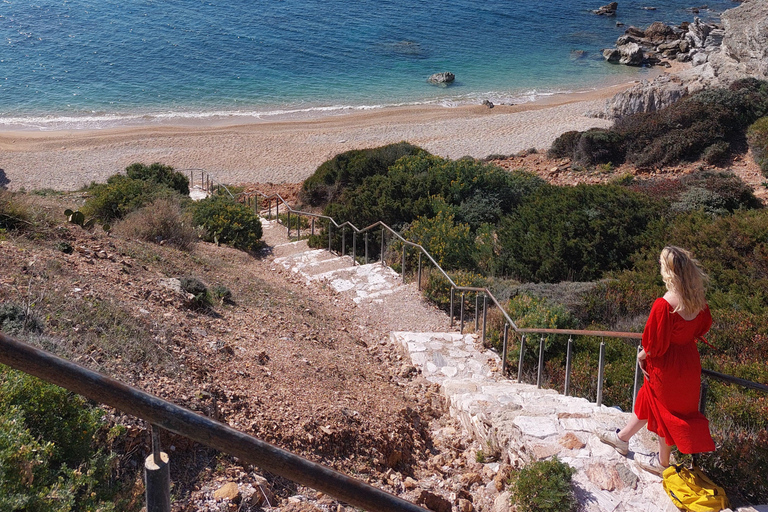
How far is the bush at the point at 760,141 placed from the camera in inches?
770

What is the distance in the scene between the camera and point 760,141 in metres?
20.7

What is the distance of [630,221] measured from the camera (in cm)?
1370

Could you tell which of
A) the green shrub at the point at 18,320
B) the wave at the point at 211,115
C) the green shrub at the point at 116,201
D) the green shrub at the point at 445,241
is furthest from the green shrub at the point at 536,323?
the wave at the point at 211,115

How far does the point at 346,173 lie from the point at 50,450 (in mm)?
18760

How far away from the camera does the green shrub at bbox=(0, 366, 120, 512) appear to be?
3559 mm

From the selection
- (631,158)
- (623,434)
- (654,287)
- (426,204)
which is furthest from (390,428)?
(631,158)

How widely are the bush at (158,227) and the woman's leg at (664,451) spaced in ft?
34.9

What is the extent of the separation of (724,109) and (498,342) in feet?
58.6

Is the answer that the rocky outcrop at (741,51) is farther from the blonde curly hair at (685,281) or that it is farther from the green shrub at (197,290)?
the blonde curly hair at (685,281)

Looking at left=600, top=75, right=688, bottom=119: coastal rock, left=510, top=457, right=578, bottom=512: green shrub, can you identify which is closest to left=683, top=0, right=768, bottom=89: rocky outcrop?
left=600, top=75, right=688, bottom=119: coastal rock

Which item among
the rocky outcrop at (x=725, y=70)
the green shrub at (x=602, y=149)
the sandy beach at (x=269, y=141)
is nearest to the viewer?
the green shrub at (x=602, y=149)

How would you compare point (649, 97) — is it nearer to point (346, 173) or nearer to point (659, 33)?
point (346, 173)

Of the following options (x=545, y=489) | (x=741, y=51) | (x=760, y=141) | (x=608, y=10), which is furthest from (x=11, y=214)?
(x=608, y=10)

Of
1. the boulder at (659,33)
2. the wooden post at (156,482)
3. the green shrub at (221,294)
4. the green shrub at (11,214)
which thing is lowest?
the green shrub at (221,294)
